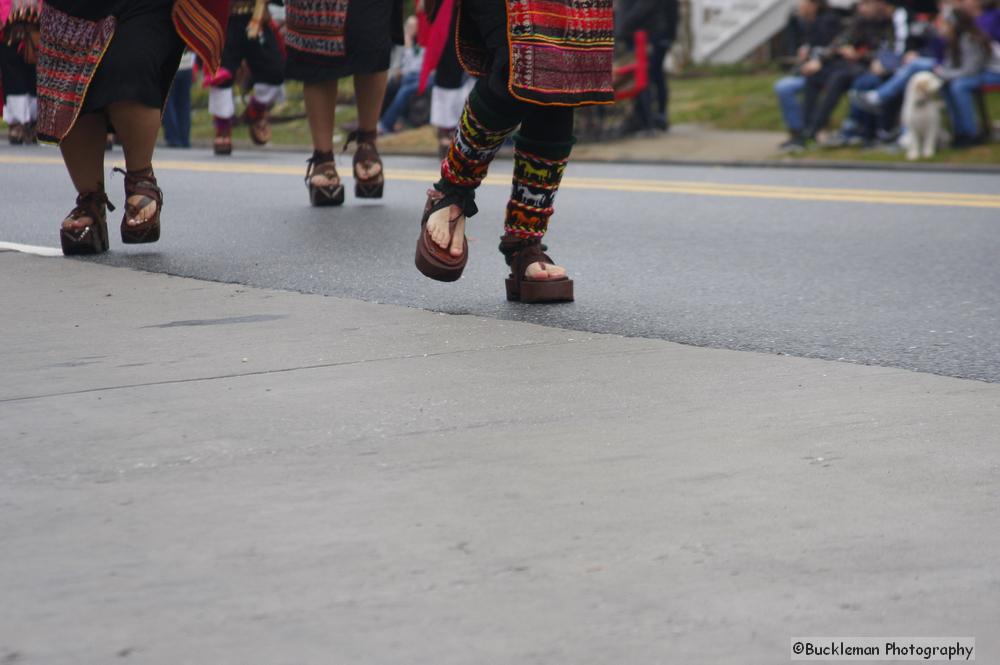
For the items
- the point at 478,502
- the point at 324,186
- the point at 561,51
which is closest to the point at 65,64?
the point at 561,51

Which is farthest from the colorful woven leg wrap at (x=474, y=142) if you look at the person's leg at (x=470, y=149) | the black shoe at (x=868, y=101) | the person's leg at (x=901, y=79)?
the black shoe at (x=868, y=101)

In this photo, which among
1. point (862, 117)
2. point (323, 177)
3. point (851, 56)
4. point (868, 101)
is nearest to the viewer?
point (323, 177)

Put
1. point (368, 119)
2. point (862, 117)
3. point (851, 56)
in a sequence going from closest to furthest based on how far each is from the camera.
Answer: point (368, 119), point (862, 117), point (851, 56)

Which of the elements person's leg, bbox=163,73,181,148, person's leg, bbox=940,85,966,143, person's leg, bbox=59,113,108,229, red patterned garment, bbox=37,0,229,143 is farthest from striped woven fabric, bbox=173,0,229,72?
person's leg, bbox=163,73,181,148

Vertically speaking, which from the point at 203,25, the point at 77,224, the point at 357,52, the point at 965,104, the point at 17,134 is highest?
the point at 203,25

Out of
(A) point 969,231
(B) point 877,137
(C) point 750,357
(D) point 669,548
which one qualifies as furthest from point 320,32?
(B) point 877,137

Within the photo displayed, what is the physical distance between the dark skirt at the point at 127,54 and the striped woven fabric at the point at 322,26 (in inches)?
62.3

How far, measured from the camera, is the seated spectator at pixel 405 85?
54.7 ft

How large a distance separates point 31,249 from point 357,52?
1.81m

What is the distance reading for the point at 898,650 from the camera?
189 centimetres

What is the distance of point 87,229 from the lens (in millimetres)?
5633

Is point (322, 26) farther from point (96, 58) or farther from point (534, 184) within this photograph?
point (534, 184)

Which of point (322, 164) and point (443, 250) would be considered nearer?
point (443, 250)

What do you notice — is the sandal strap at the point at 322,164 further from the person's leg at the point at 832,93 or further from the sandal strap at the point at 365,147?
the person's leg at the point at 832,93
